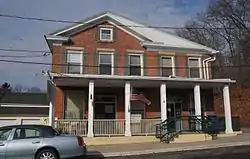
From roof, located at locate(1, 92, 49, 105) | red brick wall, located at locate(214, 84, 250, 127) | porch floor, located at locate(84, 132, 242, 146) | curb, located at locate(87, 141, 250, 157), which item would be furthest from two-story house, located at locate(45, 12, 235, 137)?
roof, located at locate(1, 92, 49, 105)

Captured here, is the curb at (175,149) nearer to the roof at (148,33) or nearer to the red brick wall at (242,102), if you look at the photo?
the roof at (148,33)

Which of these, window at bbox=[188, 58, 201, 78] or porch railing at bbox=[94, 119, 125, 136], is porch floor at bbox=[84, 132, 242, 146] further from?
window at bbox=[188, 58, 201, 78]

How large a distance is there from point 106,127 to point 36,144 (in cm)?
911

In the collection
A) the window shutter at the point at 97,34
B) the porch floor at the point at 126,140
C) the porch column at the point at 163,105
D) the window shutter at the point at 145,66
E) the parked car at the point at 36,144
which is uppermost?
the window shutter at the point at 97,34

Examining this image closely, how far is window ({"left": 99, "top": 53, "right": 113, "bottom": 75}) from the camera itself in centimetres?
2453

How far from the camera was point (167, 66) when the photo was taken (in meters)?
25.9

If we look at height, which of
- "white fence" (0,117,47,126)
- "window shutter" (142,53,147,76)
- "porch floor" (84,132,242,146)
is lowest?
"porch floor" (84,132,242,146)

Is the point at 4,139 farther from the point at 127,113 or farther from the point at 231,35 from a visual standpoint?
the point at 231,35

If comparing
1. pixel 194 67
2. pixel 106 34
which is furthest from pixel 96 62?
pixel 194 67

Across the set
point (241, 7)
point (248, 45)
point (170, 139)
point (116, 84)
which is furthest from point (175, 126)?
point (241, 7)

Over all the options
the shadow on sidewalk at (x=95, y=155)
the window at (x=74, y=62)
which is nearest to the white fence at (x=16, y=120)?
the window at (x=74, y=62)

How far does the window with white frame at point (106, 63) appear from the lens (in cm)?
2455

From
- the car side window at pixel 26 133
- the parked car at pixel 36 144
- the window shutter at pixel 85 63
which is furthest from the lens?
the window shutter at pixel 85 63

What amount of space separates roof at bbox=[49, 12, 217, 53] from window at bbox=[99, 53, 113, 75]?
252 cm
